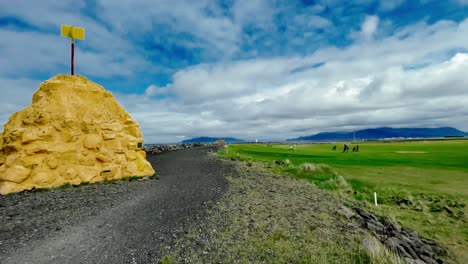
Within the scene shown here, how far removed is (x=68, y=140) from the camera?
1741 cm

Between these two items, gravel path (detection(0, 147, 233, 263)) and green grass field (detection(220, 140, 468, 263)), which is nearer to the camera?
gravel path (detection(0, 147, 233, 263))

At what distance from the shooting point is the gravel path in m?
7.94

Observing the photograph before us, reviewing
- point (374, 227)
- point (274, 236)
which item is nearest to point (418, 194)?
point (374, 227)

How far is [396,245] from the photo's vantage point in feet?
36.1

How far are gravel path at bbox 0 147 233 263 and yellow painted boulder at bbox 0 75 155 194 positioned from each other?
134 centimetres

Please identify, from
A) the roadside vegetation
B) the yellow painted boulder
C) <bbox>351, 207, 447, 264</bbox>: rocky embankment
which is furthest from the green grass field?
the yellow painted boulder

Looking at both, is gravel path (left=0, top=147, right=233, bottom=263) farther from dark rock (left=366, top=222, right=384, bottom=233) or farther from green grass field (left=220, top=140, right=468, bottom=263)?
green grass field (left=220, top=140, right=468, bottom=263)

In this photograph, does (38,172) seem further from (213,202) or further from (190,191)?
(213,202)

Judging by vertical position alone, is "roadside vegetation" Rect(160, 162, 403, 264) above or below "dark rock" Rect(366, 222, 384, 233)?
above

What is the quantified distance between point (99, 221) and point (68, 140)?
9279mm

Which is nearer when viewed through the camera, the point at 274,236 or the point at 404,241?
the point at 274,236

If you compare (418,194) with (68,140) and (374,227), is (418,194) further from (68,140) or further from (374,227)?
(68,140)

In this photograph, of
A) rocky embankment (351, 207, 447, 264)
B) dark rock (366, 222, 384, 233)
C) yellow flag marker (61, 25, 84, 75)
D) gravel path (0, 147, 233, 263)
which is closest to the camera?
gravel path (0, 147, 233, 263)

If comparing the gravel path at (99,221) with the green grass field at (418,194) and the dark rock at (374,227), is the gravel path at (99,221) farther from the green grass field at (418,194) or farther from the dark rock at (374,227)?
the green grass field at (418,194)
